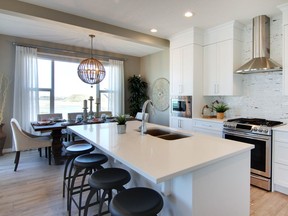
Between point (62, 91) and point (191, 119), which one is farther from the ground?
point (62, 91)

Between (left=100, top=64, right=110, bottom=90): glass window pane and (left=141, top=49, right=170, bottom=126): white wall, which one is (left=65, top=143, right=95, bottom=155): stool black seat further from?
(left=100, top=64, right=110, bottom=90): glass window pane

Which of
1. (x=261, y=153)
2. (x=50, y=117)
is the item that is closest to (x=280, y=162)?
(x=261, y=153)

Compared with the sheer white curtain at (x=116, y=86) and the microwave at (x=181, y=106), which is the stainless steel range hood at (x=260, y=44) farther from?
the sheer white curtain at (x=116, y=86)

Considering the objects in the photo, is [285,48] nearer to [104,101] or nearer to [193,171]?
[193,171]

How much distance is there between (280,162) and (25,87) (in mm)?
5452

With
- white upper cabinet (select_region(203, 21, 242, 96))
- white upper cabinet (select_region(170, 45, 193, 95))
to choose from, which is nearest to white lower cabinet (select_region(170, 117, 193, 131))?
white upper cabinet (select_region(170, 45, 193, 95))

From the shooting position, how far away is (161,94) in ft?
19.4

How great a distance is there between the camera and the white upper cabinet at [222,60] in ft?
11.9

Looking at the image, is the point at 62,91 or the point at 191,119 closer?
the point at 191,119

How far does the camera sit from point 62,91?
536 cm

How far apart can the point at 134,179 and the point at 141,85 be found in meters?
4.53

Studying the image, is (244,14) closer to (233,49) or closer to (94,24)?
(233,49)

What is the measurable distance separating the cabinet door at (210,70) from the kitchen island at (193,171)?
91.0 inches

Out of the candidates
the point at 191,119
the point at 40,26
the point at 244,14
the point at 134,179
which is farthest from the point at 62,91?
the point at 244,14
